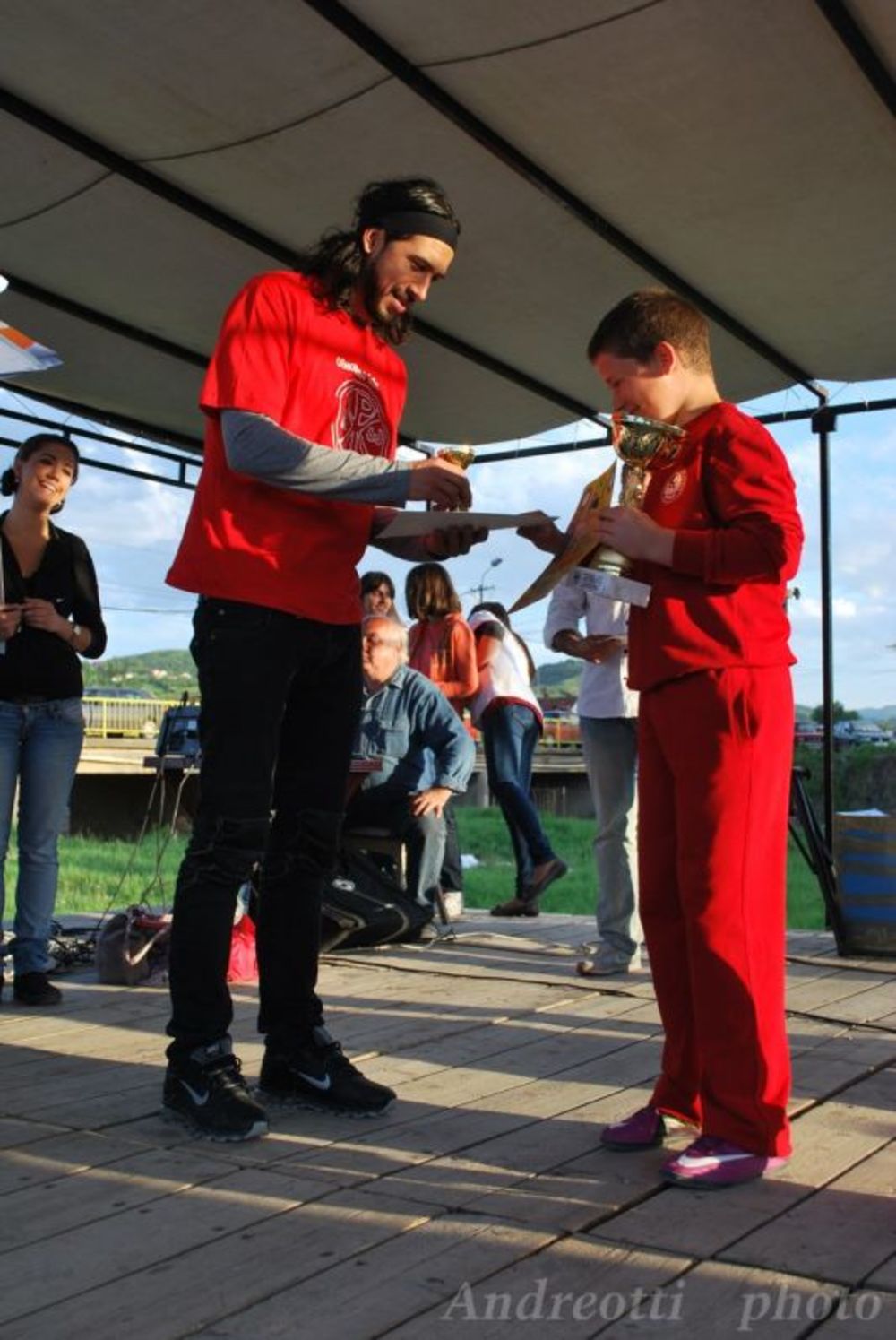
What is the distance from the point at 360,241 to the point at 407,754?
2868 mm

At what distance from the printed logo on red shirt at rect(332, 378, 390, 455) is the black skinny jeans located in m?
0.37

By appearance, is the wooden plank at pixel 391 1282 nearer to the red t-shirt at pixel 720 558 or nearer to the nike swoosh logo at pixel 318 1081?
the nike swoosh logo at pixel 318 1081

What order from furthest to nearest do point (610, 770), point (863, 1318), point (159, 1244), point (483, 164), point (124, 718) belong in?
1. point (124, 718)
2. point (610, 770)
3. point (483, 164)
4. point (159, 1244)
5. point (863, 1318)

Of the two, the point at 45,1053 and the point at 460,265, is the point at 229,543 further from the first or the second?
the point at 460,265

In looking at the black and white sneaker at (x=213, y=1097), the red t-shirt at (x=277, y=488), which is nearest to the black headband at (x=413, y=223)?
the red t-shirt at (x=277, y=488)

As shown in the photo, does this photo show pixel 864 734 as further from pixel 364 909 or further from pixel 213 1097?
pixel 213 1097

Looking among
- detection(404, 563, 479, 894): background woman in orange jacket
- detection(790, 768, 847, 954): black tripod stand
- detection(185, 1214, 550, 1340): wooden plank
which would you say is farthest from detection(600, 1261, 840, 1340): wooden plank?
detection(404, 563, 479, 894): background woman in orange jacket

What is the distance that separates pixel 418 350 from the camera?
556cm

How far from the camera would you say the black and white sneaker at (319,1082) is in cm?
247

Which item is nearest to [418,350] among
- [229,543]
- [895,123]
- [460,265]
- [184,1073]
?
[460,265]

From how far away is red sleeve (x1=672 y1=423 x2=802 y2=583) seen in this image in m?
2.06

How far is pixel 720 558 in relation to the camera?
2074mm

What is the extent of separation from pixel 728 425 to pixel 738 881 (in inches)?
30.2

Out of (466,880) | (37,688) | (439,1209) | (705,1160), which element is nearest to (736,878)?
(705,1160)
